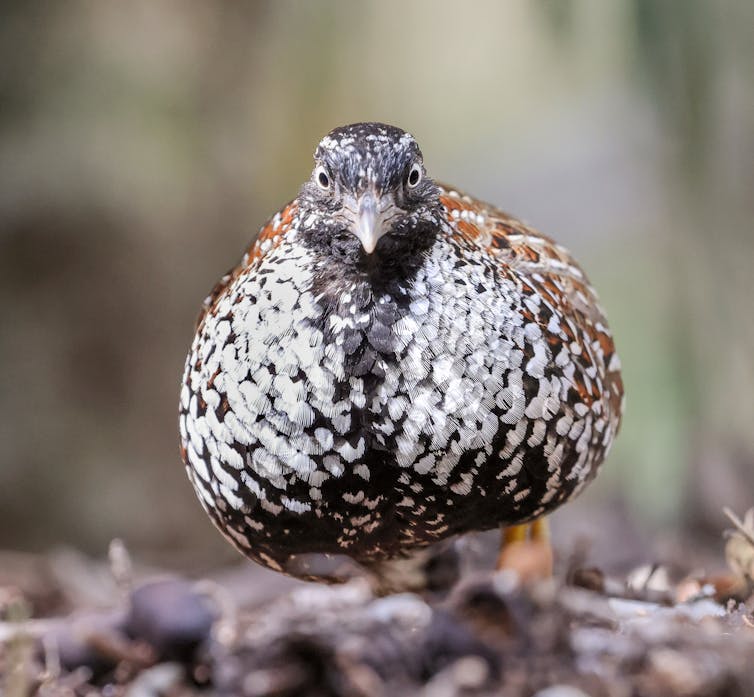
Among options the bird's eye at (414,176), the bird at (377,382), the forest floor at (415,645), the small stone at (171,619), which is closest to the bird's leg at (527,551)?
the forest floor at (415,645)

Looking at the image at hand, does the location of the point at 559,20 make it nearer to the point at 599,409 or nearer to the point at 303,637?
the point at 599,409

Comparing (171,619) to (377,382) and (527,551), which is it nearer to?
(377,382)

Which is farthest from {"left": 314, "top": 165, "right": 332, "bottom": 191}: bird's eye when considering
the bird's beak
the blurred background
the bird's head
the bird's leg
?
the blurred background

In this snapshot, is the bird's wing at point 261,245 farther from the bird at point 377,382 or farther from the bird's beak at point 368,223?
the bird's beak at point 368,223

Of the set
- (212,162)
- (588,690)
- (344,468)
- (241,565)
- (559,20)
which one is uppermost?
(559,20)

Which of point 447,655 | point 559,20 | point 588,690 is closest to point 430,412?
point 447,655

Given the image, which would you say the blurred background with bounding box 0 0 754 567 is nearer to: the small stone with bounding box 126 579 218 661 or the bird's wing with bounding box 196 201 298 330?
the bird's wing with bounding box 196 201 298 330
